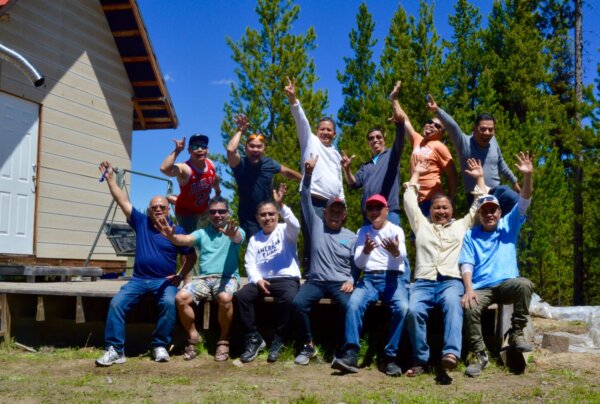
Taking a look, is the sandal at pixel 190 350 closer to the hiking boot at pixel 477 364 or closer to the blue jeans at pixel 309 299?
the blue jeans at pixel 309 299

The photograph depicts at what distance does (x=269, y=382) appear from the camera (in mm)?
5219

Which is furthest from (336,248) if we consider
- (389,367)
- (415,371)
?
(415,371)

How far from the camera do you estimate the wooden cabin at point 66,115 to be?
9703 millimetres

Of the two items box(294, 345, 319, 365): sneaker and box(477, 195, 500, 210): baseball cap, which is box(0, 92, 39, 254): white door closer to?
box(294, 345, 319, 365): sneaker

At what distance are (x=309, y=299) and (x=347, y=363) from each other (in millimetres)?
705

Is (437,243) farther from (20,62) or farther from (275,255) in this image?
(20,62)

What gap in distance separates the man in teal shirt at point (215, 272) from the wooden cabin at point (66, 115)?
4.62m

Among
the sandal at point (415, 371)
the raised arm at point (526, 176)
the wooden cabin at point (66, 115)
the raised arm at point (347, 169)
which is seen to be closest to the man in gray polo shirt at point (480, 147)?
the raised arm at point (526, 176)

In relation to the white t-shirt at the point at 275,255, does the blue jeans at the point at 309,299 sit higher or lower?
lower

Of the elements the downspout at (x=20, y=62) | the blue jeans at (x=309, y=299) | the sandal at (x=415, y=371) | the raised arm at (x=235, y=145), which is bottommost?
the sandal at (x=415, y=371)

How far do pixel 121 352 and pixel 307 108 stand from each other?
12120 mm

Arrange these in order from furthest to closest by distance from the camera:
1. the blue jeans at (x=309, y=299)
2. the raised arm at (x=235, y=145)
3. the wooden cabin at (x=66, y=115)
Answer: the wooden cabin at (x=66, y=115), the raised arm at (x=235, y=145), the blue jeans at (x=309, y=299)

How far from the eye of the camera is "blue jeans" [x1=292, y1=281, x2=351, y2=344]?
581 cm

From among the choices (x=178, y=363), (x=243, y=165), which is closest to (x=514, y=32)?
(x=243, y=165)
